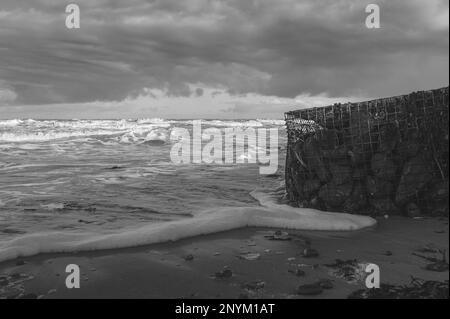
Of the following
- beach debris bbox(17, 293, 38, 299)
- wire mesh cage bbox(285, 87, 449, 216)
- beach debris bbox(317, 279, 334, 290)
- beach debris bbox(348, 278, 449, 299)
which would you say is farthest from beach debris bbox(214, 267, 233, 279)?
wire mesh cage bbox(285, 87, 449, 216)

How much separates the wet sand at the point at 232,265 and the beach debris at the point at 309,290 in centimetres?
5

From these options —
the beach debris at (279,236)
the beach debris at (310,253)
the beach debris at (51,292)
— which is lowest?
the beach debris at (51,292)

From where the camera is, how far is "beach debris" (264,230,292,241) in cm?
717

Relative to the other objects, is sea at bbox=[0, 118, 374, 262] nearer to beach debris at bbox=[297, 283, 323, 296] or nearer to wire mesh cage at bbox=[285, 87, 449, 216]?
wire mesh cage at bbox=[285, 87, 449, 216]

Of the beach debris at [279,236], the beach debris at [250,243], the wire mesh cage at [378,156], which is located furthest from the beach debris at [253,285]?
the wire mesh cage at [378,156]

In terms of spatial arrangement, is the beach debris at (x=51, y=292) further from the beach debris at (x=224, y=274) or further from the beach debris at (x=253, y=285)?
the beach debris at (x=253, y=285)

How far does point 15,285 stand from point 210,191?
7.15 meters

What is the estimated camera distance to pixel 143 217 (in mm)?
8758

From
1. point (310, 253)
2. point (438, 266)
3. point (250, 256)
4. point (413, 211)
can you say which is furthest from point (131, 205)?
point (438, 266)

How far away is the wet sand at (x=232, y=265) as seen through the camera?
5.08 meters

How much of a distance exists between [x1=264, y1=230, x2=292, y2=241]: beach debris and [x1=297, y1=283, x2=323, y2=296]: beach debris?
2127 mm
